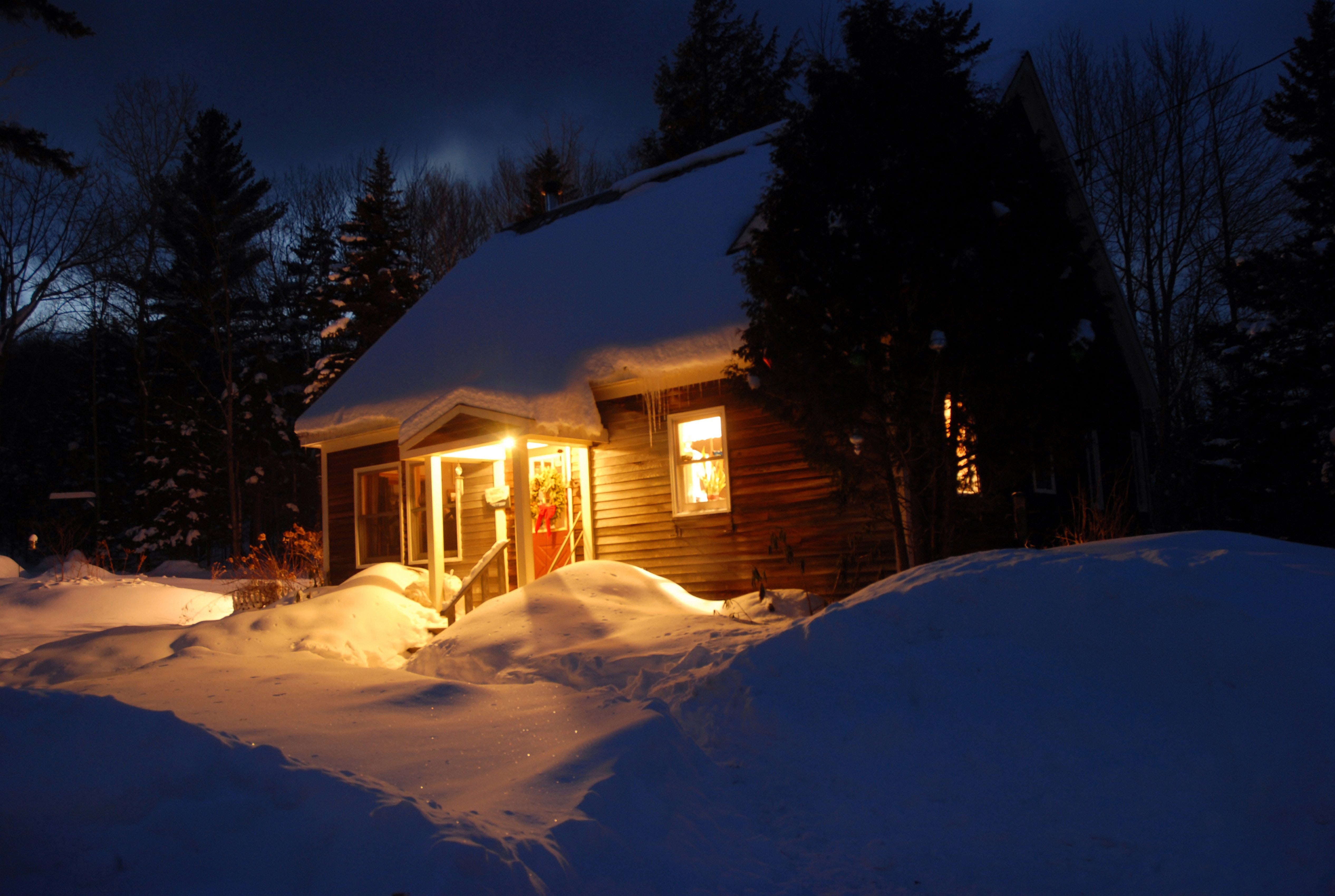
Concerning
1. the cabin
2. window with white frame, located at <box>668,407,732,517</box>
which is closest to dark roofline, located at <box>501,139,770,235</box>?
the cabin

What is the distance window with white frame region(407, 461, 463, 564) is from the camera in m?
14.0

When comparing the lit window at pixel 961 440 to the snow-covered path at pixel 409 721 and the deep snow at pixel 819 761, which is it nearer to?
the deep snow at pixel 819 761

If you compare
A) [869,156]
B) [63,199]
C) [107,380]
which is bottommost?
[869,156]

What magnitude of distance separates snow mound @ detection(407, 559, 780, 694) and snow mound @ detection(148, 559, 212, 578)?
18.4 m

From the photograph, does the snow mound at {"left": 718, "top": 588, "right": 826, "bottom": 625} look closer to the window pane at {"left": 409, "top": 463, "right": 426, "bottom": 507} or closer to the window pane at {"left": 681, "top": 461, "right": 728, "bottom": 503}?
the window pane at {"left": 681, "top": 461, "right": 728, "bottom": 503}

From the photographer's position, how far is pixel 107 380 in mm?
29938

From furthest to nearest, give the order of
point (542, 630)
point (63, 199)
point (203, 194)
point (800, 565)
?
point (203, 194) → point (63, 199) → point (800, 565) → point (542, 630)

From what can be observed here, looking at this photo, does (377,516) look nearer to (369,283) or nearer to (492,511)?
(492,511)

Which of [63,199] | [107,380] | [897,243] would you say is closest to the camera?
[897,243]

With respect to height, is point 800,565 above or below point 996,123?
below

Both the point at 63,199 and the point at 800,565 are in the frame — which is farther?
the point at 63,199

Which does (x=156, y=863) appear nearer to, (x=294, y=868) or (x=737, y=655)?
(x=294, y=868)

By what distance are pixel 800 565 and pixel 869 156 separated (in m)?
5.12

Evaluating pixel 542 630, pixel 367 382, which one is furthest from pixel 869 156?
pixel 367 382
